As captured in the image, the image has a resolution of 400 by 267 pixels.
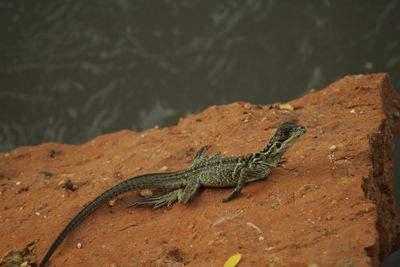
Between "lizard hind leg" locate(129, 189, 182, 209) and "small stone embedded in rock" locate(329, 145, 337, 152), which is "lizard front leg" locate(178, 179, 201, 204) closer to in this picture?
"lizard hind leg" locate(129, 189, 182, 209)

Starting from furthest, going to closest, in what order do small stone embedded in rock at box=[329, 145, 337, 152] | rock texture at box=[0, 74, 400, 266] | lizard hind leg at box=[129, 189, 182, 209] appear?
1. lizard hind leg at box=[129, 189, 182, 209]
2. small stone embedded in rock at box=[329, 145, 337, 152]
3. rock texture at box=[0, 74, 400, 266]

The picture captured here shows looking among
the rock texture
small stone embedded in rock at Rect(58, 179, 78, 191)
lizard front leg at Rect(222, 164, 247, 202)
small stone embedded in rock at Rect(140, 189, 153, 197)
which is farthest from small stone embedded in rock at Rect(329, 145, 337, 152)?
small stone embedded in rock at Rect(58, 179, 78, 191)

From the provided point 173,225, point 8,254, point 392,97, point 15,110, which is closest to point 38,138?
point 15,110

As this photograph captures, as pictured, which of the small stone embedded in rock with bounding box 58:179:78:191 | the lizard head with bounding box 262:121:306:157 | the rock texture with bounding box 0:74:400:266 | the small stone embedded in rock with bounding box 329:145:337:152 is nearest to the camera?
the rock texture with bounding box 0:74:400:266

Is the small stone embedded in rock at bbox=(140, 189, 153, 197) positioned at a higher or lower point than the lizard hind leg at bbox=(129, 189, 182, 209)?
higher

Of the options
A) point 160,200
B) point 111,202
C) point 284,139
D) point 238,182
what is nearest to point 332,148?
point 284,139

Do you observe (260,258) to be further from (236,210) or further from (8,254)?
(8,254)

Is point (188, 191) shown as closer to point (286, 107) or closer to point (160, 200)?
point (160, 200)
